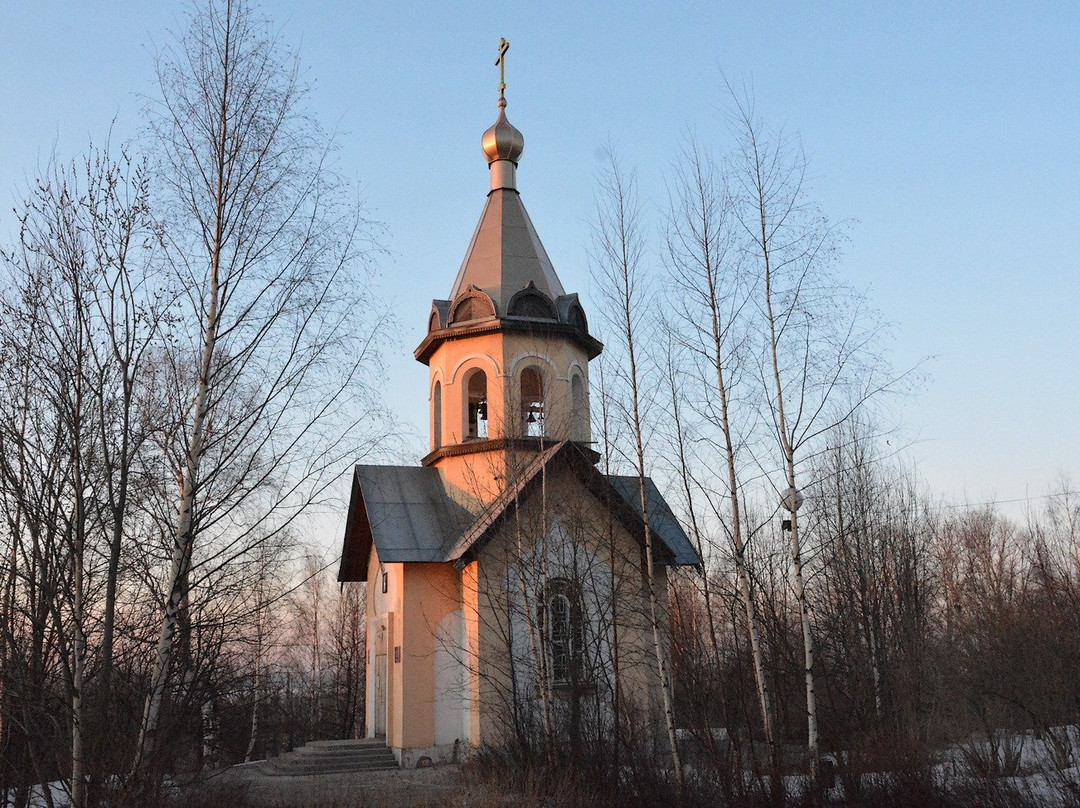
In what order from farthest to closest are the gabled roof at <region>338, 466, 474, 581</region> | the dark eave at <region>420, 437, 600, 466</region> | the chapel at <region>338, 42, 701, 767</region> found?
the dark eave at <region>420, 437, 600, 466</region> → the gabled roof at <region>338, 466, 474, 581</region> → the chapel at <region>338, 42, 701, 767</region>

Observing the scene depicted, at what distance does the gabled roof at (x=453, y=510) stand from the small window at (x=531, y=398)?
156 centimetres

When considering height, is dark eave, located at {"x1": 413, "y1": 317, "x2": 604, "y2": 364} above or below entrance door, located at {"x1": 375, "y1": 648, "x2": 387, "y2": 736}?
above

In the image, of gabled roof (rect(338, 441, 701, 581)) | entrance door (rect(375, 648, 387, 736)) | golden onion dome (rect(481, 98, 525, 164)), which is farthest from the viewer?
golden onion dome (rect(481, 98, 525, 164))

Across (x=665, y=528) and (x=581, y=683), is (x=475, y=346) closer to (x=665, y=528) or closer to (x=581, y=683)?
(x=665, y=528)

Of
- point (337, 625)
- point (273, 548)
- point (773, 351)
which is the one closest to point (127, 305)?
point (273, 548)

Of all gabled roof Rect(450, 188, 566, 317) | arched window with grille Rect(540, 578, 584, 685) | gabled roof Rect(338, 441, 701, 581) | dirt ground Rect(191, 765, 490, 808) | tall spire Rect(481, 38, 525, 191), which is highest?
tall spire Rect(481, 38, 525, 191)

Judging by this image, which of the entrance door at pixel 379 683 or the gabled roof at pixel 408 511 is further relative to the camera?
the entrance door at pixel 379 683

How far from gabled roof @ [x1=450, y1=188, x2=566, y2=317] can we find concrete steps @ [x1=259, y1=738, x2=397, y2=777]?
820 centimetres

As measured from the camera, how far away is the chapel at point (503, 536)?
47.4 feet

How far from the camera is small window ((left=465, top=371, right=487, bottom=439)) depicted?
59.2 feet

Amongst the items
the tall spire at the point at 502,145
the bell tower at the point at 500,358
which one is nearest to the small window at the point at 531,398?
the bell tower at the point at 500,358

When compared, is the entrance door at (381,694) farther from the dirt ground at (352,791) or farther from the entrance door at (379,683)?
the dirt ground at (352,791)

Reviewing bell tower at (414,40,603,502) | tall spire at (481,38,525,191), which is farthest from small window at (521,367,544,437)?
tall spire at (481,38,525,191)

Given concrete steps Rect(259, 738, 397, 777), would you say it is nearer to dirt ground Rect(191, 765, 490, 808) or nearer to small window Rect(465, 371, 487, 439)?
dirt ground Rect(191, 765, 490, 808)
